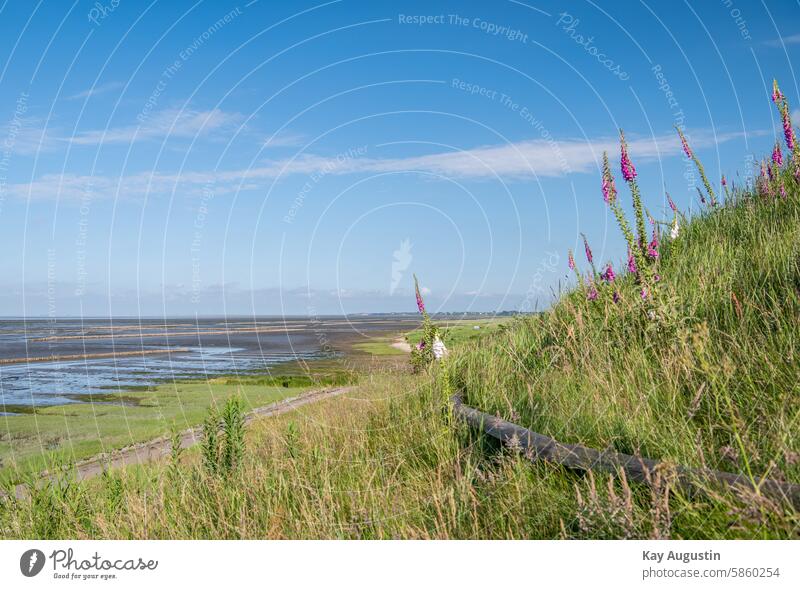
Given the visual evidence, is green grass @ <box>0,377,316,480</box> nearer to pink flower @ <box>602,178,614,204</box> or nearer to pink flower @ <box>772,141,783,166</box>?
pink flower @ <box>602,178,614,204</box>

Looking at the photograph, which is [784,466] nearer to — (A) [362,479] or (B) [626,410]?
(B) [626,410]

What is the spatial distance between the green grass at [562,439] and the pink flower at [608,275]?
0.38 metres

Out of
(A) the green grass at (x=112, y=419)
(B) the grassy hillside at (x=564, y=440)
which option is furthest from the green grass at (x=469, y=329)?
(A) the green grass at (x=112, y=419)

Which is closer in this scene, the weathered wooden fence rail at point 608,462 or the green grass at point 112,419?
the weathered wooden fence rail at point 608,462

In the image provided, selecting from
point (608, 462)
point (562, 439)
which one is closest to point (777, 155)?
point (562, 439)

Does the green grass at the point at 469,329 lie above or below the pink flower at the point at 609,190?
below

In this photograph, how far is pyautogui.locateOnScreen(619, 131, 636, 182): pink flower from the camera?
224 inches

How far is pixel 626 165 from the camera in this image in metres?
5.75

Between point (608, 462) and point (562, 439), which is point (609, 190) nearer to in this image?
point (562, 439)

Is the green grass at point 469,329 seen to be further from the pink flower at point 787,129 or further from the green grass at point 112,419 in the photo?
the green grass at point 112,419

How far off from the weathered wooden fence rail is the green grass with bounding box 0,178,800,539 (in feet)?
0.23

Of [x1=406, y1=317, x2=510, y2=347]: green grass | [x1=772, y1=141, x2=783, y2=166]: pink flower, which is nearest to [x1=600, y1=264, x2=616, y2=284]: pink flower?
[x1=406, y1=317, x2=510, y2=347]: green grass

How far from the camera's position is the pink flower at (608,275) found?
6.79 metres

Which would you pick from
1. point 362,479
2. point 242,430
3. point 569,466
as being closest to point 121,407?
point 242,430
